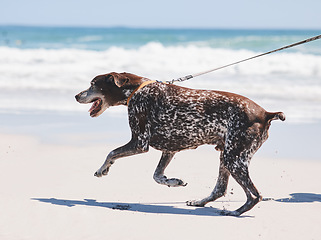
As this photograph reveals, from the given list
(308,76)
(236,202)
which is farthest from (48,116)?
(308,76)

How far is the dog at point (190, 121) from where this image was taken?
522 centimetres

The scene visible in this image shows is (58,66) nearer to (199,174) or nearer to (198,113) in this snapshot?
(199,174)

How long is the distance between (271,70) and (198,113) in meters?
14.5

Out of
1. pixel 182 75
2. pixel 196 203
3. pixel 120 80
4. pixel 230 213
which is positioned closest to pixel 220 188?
pixel 196 203

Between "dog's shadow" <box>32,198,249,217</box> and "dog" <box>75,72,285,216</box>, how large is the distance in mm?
184

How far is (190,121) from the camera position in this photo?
211 inches

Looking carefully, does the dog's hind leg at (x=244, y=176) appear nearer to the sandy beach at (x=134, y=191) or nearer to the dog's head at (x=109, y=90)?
the sandy beach at (x=134, y=191)

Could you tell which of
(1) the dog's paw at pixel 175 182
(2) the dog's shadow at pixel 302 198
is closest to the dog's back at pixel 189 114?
(1) the dog's paw at pixel 175 182

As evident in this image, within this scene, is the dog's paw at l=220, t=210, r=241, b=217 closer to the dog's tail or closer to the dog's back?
the dog's back

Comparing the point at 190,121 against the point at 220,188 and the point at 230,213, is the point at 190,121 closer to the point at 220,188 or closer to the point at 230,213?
the point at 220,188

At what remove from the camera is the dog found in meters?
5.22

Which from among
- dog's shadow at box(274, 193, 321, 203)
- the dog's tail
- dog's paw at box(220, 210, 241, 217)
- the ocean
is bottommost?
dog's paw at box(220, 210, 241, 217)

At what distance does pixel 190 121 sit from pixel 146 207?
1028mm

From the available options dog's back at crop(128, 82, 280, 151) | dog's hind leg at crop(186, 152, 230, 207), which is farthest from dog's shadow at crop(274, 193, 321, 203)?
dog's back at crop(128, 82, 280, 151)
